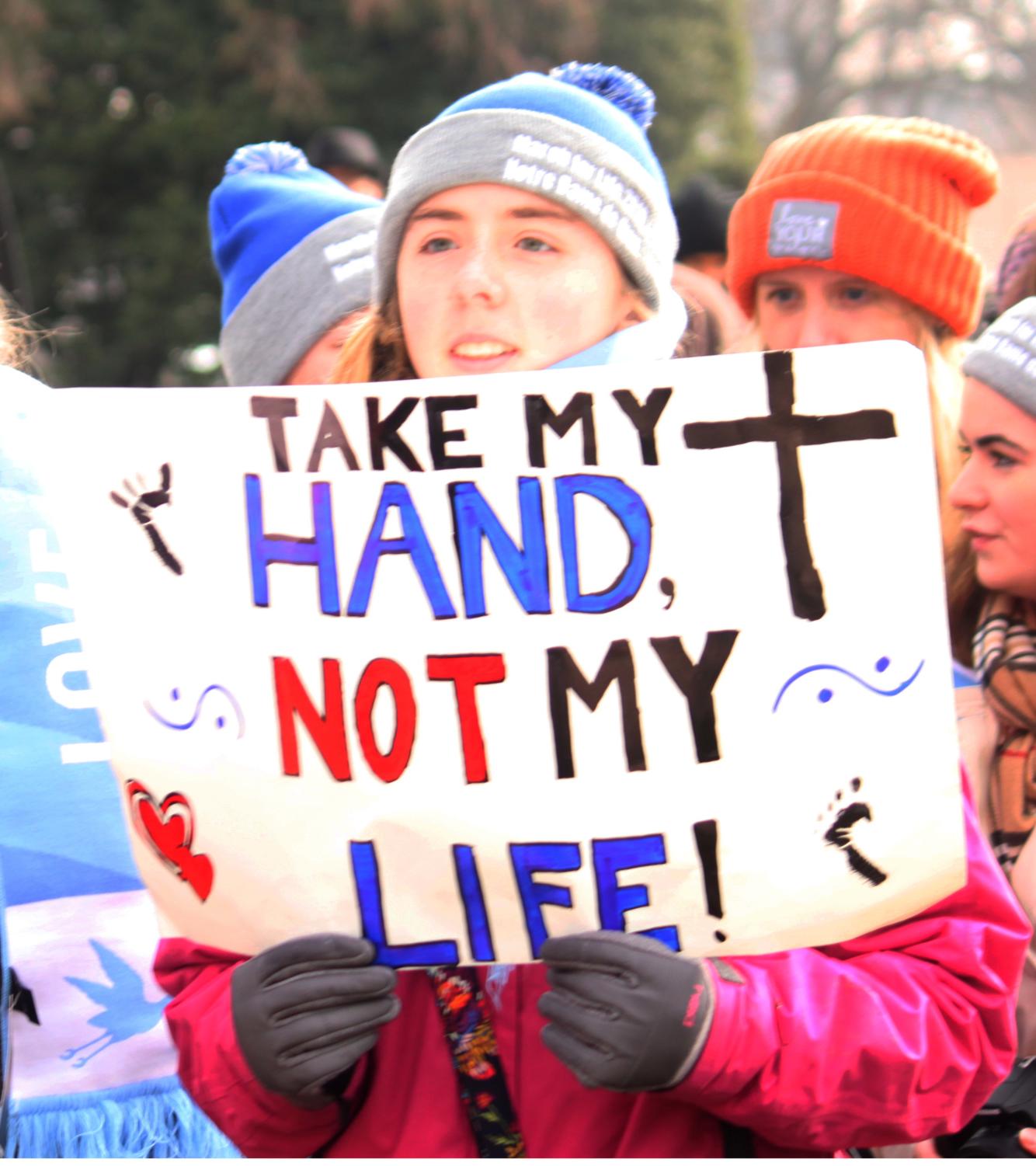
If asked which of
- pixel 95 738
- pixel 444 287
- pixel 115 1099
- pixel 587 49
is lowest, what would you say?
pixel 115 1099

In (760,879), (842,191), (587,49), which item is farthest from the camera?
(587,49)

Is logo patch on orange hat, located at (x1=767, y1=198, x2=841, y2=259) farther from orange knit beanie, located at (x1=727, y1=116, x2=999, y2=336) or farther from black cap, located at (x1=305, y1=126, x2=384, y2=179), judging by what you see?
black cap, located at (x1=305, y1=126, x2=384, y2=179)

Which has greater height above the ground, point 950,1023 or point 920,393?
point 920,393

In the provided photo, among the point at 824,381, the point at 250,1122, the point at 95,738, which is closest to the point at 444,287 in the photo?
the point at 824,381

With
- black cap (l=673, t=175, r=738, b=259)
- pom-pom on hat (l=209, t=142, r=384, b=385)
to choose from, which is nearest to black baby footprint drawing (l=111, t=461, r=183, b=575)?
pom-pom on hat (l=209, t=142, r=384, b=385)

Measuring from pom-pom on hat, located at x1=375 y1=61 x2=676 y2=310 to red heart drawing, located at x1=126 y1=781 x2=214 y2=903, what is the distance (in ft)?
2.48

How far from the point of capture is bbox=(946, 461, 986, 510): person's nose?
7.20ft

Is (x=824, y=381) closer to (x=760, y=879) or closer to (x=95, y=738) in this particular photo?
(x=760, y=879)

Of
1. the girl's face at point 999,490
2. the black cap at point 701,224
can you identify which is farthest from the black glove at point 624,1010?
the black cap at point 701,224

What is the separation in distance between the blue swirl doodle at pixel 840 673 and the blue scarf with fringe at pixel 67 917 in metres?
0.78

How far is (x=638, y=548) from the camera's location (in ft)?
4.81

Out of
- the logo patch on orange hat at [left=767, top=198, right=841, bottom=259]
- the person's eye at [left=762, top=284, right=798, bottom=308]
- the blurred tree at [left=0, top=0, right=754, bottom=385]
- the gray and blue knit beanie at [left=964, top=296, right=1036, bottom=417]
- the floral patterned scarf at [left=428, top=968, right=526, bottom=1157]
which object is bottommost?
the floral patterned scarf at [left=428, top=968, right=526, bottom=1157]

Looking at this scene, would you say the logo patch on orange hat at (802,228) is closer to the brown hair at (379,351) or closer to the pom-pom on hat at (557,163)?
the pom-pom on hat at (557,163)

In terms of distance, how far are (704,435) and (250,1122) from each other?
0.80 meters
